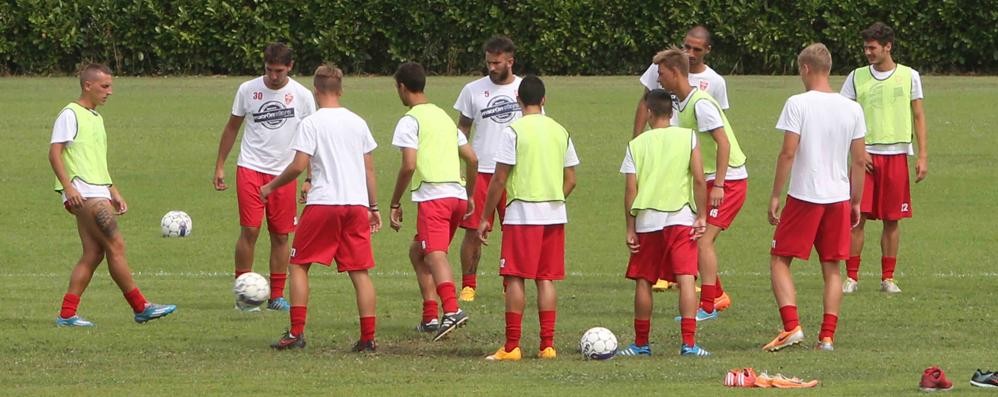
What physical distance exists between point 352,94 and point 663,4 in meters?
6.14

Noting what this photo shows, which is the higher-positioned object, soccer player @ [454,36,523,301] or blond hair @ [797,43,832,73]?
blond hair @ [797,43,832,73]

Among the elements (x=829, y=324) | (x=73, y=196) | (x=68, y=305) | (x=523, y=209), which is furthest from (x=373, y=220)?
(x=829, y=324)

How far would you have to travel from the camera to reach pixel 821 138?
11.9 metres

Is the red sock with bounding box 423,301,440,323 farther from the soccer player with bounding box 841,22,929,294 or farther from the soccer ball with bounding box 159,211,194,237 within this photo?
the soccer ball with bounding box 159,211,194,237

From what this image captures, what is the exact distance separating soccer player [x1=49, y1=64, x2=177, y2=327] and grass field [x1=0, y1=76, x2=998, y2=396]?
A: 0.33 metres

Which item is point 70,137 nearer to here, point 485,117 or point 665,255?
point 485,117

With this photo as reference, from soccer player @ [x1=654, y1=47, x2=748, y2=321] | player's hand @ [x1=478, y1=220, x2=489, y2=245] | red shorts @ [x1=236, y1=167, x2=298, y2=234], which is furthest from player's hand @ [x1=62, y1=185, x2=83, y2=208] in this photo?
soccer player @ [x1=654, y1=47, x2=748, y2=321]

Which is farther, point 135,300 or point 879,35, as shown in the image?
point 879,35

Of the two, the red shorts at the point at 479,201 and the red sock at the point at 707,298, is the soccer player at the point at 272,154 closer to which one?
the red shorts at the point at 479,201

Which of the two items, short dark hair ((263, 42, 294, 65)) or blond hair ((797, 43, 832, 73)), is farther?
short dark hair ((263, 42, 294, 65))

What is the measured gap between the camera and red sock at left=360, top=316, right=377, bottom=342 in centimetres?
1195

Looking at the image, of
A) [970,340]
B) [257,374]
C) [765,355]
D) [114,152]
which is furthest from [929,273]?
[114,152]

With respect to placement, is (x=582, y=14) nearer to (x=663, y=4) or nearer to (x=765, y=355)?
(x=663, y=4)

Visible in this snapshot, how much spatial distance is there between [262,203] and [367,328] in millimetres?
2767
